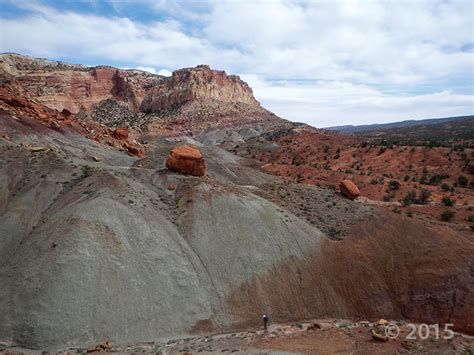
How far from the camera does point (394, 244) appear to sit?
1936cm

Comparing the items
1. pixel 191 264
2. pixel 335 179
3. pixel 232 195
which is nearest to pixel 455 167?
pixel 335 179

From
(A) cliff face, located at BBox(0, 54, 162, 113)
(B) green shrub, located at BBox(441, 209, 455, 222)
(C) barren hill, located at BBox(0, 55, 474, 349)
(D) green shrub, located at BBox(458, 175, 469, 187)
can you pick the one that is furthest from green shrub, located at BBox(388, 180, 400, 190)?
(A) cliff face, located at BBox(0, 54, 162, 113)

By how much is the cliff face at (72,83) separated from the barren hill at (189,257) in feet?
221

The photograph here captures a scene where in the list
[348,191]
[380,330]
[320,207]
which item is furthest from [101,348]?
[348,191]

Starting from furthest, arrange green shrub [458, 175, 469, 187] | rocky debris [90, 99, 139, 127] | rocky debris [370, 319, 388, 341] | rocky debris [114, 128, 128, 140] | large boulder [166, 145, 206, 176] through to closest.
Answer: rocky debris [90, 99, 139, 127] < rocky debris [114, 128, 128, 140] < green shrub [458, 175, 469, 187] < large boulder [166, 145, 206, 176] < rocky debris [370, 319, 388, 341]

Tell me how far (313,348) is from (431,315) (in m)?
6.37

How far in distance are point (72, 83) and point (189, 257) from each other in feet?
285

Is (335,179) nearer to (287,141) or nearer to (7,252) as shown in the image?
(287,141)

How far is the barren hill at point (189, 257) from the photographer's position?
14.7m

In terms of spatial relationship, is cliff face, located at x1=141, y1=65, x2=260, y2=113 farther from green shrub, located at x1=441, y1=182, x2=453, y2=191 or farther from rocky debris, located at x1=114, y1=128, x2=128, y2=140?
green shrub, located at x1=441, y1=182, x2=453, y2=191

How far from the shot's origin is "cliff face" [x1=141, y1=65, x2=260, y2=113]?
100 meters

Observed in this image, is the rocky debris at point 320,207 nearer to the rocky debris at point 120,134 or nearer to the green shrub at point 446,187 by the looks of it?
the green shrub at point 446,187

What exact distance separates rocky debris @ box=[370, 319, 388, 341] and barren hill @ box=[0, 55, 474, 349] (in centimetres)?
95

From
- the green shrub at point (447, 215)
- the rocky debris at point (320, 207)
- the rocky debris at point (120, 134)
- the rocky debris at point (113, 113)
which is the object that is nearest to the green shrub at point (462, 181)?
the green shrub at point (447, 215)
